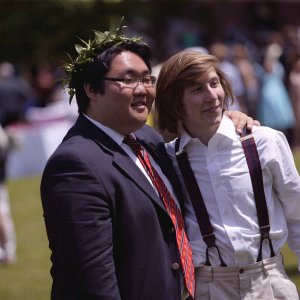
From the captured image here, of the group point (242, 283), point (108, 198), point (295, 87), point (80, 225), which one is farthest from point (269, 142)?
point (295, 87)

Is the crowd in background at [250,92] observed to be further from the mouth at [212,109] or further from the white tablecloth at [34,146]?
the mouth at [212,109]

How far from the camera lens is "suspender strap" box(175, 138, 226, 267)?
12.3 feet

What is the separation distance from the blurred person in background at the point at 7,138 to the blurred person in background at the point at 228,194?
4970 mm

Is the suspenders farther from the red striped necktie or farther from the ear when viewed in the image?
the ear

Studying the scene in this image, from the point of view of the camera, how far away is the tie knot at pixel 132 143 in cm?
373

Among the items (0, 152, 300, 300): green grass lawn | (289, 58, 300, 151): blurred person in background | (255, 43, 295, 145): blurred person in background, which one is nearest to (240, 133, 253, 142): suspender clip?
(0, 152, 300, 300): green grass lawn

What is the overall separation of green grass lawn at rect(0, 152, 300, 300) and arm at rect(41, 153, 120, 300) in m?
3.96

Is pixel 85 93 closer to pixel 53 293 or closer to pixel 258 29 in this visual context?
pixel 53 293

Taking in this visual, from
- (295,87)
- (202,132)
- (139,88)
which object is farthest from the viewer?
(295,87)

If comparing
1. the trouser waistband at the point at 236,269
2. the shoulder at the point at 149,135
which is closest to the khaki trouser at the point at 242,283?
the trouser waistband at the point at 236,269

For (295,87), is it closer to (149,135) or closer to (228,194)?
(149,135)

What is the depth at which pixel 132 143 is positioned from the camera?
3746 mm

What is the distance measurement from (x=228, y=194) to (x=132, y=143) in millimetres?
474

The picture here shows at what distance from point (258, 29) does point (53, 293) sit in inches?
733
